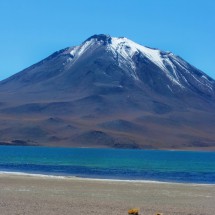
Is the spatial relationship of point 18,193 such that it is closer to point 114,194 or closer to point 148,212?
point 114,194

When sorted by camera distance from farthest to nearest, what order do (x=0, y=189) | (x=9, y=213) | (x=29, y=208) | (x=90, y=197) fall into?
(x=0, y=189) < (x=90, y=197) < (x=29, y=208) < (x=9, y=213)

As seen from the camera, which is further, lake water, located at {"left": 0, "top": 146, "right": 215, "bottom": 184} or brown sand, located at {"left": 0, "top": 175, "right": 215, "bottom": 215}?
lake water, located at {"left": 0, "top": 146, "right": 215, "bottom": 184}

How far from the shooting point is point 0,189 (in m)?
30.9

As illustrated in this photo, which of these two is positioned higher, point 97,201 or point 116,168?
point 116,168

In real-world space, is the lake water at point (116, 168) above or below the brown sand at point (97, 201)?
above

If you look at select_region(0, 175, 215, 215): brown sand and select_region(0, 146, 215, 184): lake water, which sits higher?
select_region(0, 146, 215, 184): lake water

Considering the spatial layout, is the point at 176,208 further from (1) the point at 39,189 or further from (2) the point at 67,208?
(1) the point at 39,189

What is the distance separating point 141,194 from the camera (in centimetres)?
3189

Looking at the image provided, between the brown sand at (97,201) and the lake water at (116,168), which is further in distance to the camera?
the lake water at (116,168)

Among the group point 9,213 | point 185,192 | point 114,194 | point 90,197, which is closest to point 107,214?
point 9,213

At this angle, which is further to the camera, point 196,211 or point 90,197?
point 90,197

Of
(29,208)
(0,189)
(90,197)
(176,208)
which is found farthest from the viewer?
(0,189)

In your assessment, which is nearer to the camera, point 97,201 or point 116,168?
point 97,201

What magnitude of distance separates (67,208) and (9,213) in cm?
295
